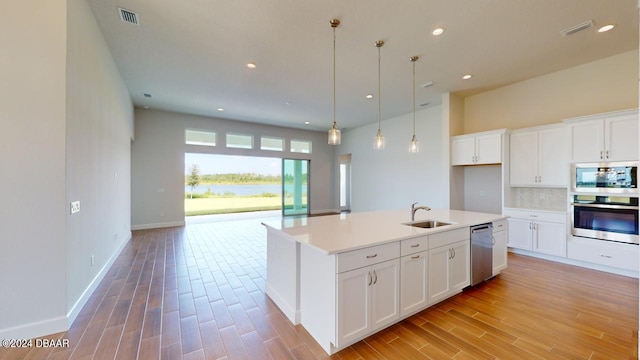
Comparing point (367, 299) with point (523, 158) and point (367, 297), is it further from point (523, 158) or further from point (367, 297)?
point (523, 158)

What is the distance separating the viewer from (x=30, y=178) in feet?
6.56

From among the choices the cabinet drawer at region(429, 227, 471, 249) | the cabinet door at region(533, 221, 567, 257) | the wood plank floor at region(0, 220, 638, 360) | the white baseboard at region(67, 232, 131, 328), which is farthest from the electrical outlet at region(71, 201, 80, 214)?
the cabinet door at region(533, 221, 567, 257)

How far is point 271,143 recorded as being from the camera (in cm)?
843

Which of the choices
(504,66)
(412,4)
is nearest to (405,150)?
(504,66)

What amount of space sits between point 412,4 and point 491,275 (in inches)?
133

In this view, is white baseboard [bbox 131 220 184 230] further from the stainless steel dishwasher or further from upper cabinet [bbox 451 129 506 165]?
upper cabinet [bbox 451 129 506 165]

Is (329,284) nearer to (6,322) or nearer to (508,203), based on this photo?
(6,322)

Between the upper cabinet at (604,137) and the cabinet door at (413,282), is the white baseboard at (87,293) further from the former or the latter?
the upper cabinet at (604,137)

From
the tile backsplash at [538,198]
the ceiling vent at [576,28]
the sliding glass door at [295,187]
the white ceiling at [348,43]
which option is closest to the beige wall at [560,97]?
the white ceiling at [348,43]

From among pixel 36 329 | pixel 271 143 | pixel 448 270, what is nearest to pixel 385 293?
pixel 448 270

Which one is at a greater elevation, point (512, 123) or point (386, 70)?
point (386, 70)

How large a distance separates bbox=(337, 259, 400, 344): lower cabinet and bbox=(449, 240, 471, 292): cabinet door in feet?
3.00

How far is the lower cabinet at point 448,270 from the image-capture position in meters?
2.45

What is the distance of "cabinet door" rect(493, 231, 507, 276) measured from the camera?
3.22 m
